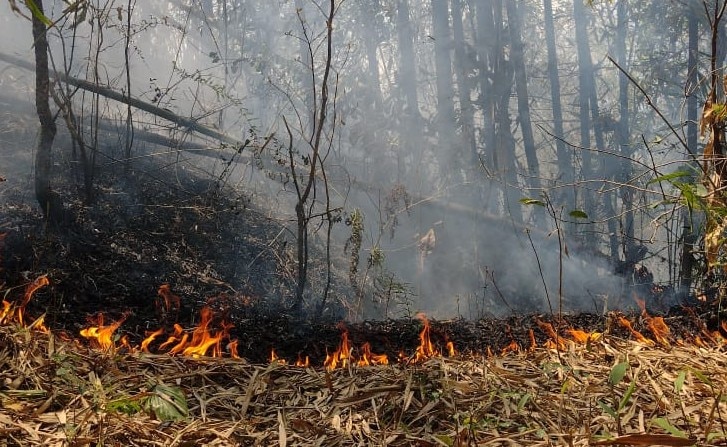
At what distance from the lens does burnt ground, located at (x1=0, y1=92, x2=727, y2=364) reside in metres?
3.47

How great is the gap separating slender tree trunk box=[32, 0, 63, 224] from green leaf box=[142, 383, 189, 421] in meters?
3.25

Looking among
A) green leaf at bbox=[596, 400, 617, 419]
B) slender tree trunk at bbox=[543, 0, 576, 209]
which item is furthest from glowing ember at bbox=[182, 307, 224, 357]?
slender tree trunk at bbox=[543, 0, 576, 209]

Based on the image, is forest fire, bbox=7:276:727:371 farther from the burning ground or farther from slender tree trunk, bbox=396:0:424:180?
slender tree trunk, bbox=396:0:424:180

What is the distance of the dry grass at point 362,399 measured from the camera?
150cm

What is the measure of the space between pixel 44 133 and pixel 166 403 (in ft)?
12.2

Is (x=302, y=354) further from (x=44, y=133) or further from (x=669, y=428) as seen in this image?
(x=44, y=133)

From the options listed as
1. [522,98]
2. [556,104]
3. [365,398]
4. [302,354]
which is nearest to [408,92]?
[522,98]

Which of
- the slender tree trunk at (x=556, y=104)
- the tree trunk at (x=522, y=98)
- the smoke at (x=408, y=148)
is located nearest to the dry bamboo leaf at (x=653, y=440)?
the smoke at (x=408, y=148)

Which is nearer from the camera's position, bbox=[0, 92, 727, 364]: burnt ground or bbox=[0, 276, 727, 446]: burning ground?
bbox=[0, 276, 727, 446]: burning ground

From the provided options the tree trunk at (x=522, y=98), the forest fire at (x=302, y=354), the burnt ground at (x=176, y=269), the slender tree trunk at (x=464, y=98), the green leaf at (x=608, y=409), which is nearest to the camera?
the green leaf at (x=608, y=409)

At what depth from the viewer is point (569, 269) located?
9.34m

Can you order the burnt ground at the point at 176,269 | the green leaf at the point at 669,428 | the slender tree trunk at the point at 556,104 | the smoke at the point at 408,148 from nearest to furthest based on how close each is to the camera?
1. the green leaf at the point at 669,428
2. the burnt ground at the point at 176,269
3. the smoke at the point at 408,148
4. the slender tree trunk at the point at 556,104

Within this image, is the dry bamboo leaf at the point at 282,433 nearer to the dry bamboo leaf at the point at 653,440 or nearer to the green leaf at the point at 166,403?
the green leaf at the point at 166,403

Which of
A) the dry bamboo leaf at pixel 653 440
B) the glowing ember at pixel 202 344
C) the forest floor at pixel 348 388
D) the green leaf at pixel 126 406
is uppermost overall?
the dry bamboo leaf at pixel 653 440
